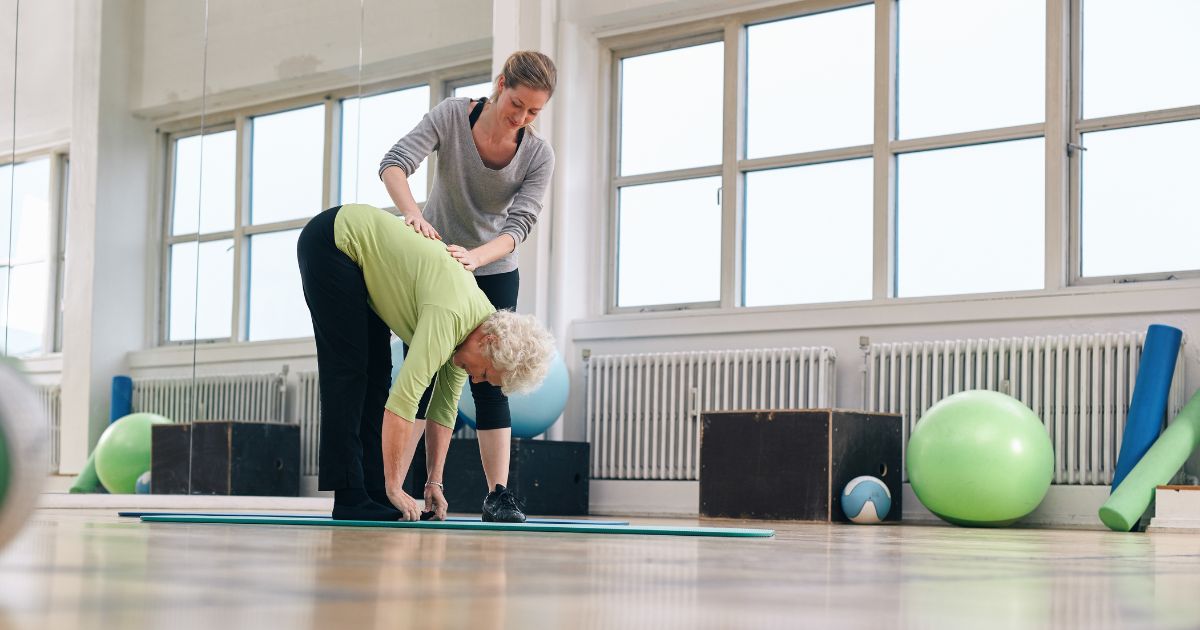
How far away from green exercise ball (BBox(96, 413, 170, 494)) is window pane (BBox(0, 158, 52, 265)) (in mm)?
710

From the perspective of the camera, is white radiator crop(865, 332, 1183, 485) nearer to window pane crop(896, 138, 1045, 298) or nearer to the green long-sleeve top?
window pane crop(896, 138, 1045, 298)

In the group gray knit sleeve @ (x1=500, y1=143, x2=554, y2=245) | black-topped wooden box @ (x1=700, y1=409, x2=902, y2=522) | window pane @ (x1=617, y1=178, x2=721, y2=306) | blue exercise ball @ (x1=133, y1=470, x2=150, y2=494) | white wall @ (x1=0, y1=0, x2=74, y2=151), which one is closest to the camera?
gray knit sleeve @ (x1=500, y1=143, x2=554, y2=245)

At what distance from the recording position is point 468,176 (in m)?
4.00

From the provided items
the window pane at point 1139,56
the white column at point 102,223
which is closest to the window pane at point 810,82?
the window pane at point 1139,56

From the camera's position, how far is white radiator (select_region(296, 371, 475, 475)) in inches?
233

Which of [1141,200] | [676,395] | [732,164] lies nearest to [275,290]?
[676,395]

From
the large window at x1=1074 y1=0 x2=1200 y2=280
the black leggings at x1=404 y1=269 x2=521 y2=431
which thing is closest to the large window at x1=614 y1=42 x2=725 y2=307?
the large window at x1=1074 y1=0 x2=1200 y2=280

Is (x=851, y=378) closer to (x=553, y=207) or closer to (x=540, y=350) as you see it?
(x=553, y=207)

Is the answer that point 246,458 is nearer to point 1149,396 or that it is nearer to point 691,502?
point 691,502

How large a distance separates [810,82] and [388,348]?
3.99 meters

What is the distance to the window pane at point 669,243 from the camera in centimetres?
720

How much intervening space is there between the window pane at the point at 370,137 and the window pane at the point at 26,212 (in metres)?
1.62

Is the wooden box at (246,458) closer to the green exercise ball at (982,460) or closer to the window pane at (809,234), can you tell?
the window pane at (809,234)

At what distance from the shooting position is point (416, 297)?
3.27m
